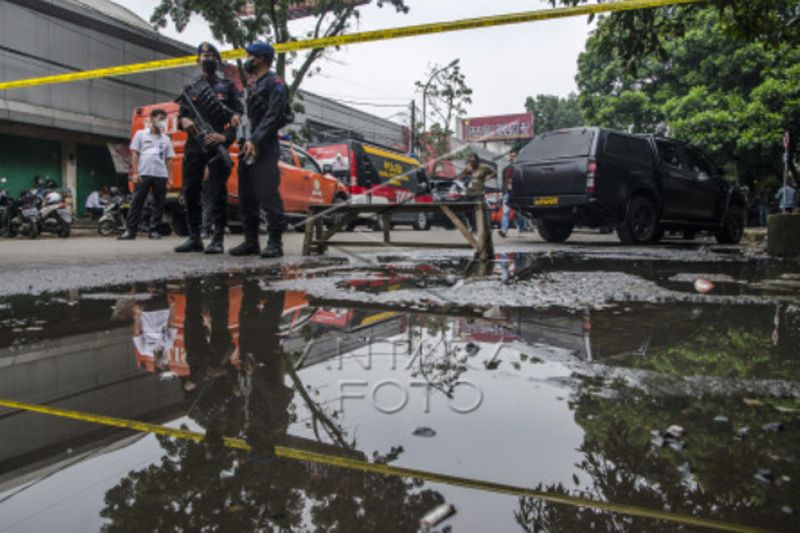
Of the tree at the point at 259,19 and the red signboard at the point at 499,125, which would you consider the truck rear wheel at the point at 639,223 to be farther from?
the red signboard at the point at 499,125

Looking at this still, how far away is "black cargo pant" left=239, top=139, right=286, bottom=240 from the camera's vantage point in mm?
5605

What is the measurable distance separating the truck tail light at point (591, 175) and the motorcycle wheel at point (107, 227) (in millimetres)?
9844

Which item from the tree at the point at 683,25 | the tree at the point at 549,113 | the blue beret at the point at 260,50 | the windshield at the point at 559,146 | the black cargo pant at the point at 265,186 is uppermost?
the tree at the point at 549,113

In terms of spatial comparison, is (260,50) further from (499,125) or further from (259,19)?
(499,125)

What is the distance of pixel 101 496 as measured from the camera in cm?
101

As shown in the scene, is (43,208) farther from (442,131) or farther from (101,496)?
Answer: (442,131)

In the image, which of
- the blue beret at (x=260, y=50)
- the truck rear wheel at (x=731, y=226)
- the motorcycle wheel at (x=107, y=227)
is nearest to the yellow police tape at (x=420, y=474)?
the blue beret at (x=260, y=50)

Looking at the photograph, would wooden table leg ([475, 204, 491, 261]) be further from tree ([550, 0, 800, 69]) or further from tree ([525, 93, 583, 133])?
tree ([525, 93, 583, 133])

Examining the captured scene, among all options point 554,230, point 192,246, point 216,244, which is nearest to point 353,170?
point 554,230

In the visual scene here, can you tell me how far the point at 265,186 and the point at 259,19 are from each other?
14.2 metres

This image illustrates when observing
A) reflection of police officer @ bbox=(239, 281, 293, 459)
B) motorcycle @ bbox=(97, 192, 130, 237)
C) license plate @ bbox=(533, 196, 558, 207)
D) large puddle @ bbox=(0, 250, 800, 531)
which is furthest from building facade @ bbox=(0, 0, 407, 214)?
large puddle @ bbox=(0, 250, 800, 531)

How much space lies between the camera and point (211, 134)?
5.80 meters

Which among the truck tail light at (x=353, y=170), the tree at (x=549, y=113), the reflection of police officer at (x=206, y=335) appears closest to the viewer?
the reflection of police officer at (x=206, y=335)

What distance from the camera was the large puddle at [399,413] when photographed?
0.98 m
